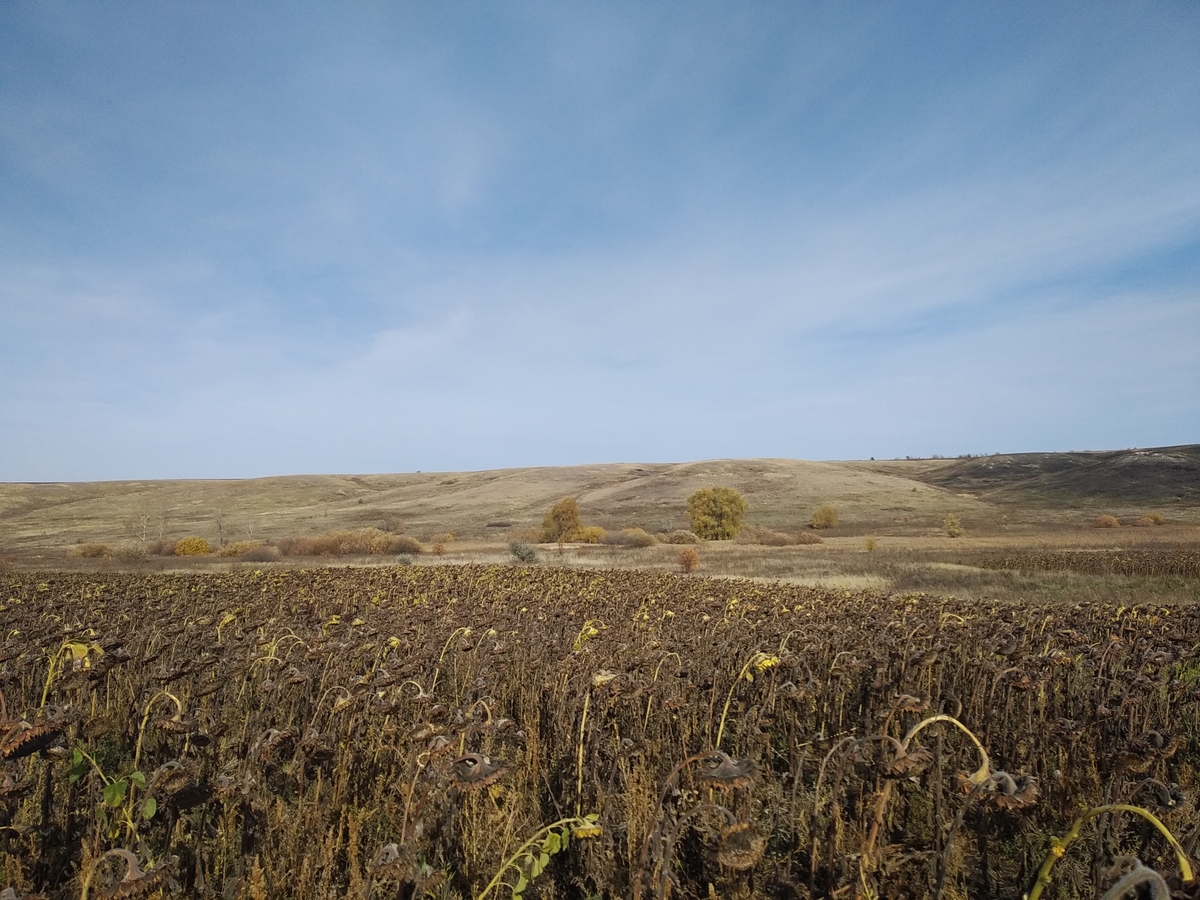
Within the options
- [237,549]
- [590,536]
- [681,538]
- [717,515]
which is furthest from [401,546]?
[717,515]

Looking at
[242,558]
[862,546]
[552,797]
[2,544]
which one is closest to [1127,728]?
[552,797]

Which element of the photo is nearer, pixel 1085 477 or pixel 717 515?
pixel 717 515

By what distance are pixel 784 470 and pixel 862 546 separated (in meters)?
72.9

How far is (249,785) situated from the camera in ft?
9.83

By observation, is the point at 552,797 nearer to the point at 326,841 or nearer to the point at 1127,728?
the point at 326,841

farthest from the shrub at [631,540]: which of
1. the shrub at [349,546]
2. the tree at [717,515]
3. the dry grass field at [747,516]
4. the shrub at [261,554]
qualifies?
the shrub at [261,554]

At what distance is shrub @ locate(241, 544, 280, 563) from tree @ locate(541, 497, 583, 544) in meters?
20.6

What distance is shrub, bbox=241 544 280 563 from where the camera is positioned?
35.4 metres

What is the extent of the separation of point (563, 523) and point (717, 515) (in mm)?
13561

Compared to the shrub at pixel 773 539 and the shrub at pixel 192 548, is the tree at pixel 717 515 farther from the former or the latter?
the shrub at pixel 192 548

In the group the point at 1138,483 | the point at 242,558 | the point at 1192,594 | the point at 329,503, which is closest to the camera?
the point at 1192,594

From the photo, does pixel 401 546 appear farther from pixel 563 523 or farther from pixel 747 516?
pixel 747 516

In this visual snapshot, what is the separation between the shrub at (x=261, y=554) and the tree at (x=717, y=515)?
107 feet

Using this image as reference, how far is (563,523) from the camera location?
5319 cm
